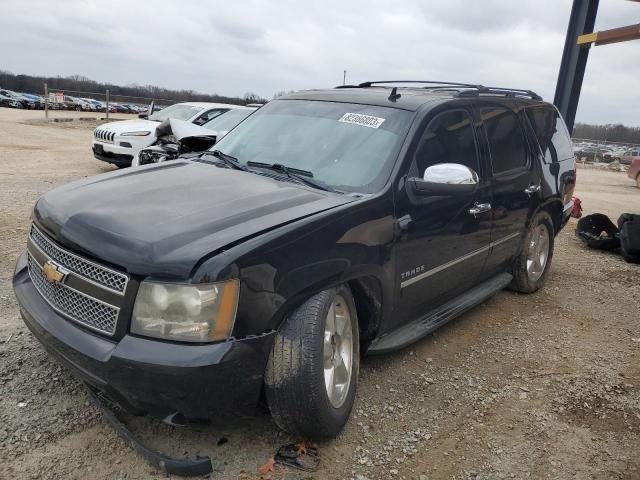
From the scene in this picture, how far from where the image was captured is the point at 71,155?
1493 cm

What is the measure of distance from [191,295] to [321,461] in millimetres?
1103

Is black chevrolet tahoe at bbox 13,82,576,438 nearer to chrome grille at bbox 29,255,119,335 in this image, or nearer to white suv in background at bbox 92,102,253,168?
chrome grille at bbox 29,255,119,335

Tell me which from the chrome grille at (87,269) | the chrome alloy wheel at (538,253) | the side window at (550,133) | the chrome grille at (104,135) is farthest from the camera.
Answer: the chrome grille at (104,135)

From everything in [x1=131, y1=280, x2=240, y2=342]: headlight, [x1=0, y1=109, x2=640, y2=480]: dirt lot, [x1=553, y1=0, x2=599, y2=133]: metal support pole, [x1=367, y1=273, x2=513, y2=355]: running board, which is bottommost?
[x1=0, y1=109, x2=640, y2=480]: dirt lot

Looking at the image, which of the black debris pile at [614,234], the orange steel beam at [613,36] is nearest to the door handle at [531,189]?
the black debris pile at [614,234]

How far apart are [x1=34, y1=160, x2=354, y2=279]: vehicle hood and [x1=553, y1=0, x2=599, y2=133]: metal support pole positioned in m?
8.83

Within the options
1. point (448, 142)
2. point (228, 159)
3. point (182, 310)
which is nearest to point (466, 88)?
point (448, 142)

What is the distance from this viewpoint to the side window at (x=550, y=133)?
16.9ft

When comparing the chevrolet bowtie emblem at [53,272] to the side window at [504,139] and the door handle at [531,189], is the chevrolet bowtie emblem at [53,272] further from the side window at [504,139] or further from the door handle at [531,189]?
the door handle at [531,189]

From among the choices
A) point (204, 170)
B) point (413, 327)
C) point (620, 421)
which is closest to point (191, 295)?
point (204, 170)

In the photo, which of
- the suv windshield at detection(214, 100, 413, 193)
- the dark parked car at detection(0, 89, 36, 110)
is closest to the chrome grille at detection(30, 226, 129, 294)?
the suv windshield at detection(214, 100, 413, 193)

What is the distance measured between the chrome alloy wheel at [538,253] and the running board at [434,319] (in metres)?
0.55

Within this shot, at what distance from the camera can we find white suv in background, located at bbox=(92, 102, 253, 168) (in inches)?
438

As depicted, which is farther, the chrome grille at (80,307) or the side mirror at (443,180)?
the side mirror at (443,180)
